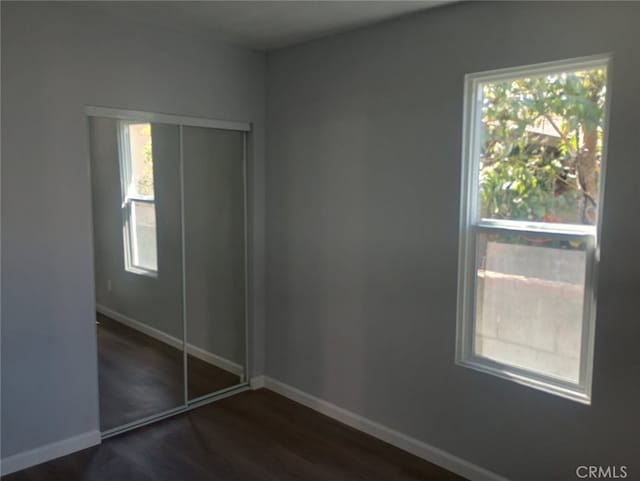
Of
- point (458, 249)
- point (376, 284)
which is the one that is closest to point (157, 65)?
point (376, 284)

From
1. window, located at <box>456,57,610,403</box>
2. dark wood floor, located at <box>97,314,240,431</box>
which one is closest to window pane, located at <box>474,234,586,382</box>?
window, located at <box>456,57,610,403</box>

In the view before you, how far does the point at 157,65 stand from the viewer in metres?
3.24

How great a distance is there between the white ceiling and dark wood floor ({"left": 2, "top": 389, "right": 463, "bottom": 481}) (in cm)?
259

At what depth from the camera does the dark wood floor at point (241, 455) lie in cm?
282

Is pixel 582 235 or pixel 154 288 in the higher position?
pixel 582 235

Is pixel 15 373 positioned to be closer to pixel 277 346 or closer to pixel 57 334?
pixel 57 334

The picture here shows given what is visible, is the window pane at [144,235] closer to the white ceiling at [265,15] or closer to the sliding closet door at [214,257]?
the sliding closet door at [214,257]

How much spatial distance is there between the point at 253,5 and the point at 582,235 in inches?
81.0

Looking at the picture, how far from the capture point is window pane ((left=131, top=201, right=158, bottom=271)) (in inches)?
129

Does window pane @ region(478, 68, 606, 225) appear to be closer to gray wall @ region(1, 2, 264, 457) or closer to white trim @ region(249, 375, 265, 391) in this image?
gray wall @ region(1, 2, 264, 457)

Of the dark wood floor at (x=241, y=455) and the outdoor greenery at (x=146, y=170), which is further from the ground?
the outdoor greenery at (x=146, y=170)

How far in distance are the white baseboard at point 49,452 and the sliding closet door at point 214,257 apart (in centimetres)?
75

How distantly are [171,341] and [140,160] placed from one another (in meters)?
1.28

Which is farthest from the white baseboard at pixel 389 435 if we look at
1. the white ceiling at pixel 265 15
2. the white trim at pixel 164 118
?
the white ceiling at pixel 265 15
